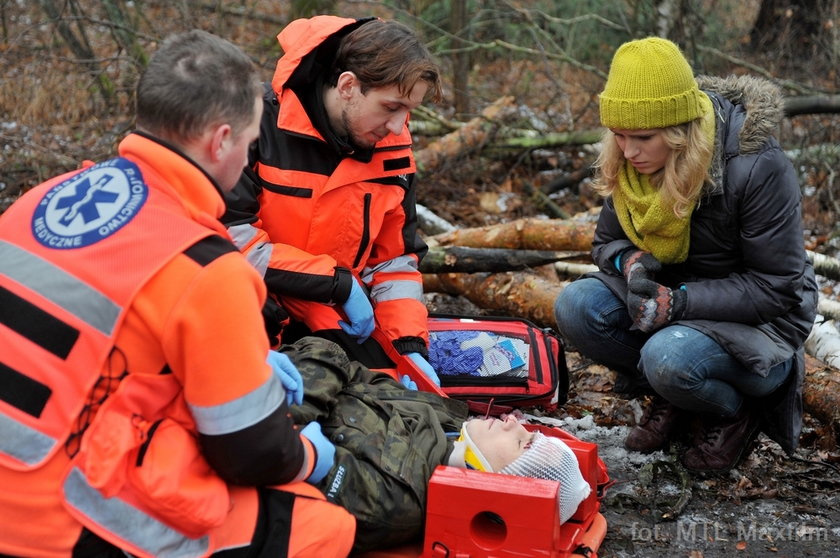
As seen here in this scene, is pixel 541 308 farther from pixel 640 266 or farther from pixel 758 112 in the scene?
pixel 758 112

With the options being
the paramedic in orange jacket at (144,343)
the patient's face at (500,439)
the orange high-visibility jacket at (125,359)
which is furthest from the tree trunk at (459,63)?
the orange high-visibility jacket at (125,359)

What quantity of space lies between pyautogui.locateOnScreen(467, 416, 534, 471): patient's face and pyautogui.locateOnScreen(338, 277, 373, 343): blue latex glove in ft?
2.70

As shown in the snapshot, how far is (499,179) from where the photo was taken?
7.07m

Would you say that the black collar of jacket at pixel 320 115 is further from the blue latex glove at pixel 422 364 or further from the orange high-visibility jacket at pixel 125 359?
the orange high-visibility jacket at pixel 125 359

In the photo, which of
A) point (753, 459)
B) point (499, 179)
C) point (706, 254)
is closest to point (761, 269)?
point (706, 254)

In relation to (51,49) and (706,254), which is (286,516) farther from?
(51,49)

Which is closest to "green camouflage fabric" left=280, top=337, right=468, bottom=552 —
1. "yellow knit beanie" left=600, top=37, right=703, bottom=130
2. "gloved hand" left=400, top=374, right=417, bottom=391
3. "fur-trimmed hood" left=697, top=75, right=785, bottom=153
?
"gloved hand" left=400, top=374, right=417, bottom=391

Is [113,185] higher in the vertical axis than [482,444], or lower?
higher

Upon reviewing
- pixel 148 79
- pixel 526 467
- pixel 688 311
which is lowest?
pixel 526 467

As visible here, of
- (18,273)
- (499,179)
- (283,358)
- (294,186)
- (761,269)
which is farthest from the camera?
(499,179)

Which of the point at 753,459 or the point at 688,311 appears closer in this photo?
the point at 688,311

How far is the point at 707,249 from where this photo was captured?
3377 millimetres

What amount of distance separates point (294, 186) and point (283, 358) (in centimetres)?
105

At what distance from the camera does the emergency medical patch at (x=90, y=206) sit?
79.0 inches
